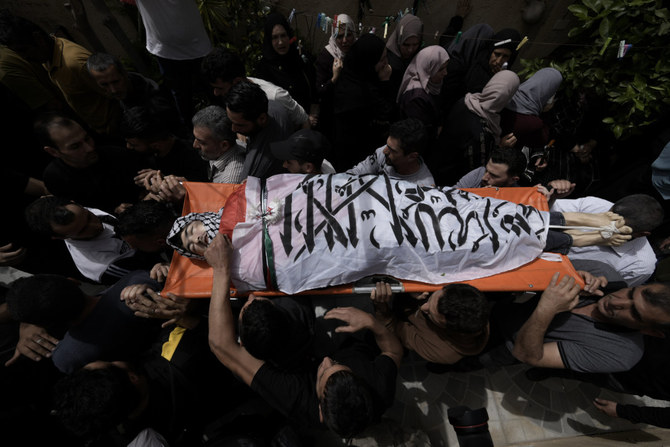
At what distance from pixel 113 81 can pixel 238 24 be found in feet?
7.44

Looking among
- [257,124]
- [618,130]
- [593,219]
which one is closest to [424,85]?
[257,124]

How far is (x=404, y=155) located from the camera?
2.65 m

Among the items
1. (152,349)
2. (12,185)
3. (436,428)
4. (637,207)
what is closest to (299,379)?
(152,349)

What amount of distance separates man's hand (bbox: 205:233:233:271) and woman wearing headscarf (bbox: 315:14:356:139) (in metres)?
2.67

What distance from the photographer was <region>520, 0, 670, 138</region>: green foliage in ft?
9.72

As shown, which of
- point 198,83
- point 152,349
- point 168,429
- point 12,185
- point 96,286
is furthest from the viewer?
point 198,83

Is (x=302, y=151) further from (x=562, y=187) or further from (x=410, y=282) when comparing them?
(x=562, y=187)

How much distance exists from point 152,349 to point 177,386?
0.37 metres

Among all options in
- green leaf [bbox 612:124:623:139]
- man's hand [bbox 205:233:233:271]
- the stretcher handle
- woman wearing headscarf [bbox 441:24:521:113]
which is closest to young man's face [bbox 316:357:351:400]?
the stretcher handle

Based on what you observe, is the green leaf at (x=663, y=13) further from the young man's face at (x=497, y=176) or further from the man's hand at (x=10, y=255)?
the man's hand at (x=10, y=255)

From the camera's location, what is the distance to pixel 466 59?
370 cm

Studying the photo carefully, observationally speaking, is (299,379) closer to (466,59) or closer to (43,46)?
(43,46)

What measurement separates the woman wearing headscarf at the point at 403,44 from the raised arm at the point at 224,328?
3.04 metres

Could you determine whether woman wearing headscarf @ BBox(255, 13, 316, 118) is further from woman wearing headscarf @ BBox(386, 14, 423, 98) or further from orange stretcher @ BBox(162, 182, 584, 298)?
orange stretcher @ BBox(162, 182, 584, 298)
